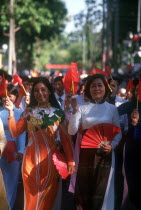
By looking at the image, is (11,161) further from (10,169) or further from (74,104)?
(74,104)

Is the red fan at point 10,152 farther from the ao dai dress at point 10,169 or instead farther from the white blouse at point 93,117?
the white blouse at point 93,117

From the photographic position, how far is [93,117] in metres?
5.86

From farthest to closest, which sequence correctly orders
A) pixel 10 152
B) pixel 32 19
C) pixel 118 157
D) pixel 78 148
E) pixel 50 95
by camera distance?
pixel 32 19 → pixel 118 157 → pixel 10 152 → pixel 50 95 → pixel 78 148

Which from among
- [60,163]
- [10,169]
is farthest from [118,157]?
[60,163]

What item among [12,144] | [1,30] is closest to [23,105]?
[12,144]

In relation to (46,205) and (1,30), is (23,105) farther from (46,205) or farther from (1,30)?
(1,30)

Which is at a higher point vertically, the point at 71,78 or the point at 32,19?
the point at 32,19

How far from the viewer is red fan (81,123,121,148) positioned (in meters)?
5.73

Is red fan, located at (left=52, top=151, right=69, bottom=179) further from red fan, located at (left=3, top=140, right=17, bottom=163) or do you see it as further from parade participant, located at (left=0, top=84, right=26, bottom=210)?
red fan, located at (left=3, top=140, right=17, bottom=163)

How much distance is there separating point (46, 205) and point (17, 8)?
25690 millimetres

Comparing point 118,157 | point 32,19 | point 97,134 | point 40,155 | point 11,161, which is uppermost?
point 32,19

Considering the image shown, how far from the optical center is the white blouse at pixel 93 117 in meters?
5.77

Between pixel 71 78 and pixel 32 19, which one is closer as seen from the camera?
pixel 71 78

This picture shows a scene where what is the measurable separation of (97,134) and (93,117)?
8.3 inches
